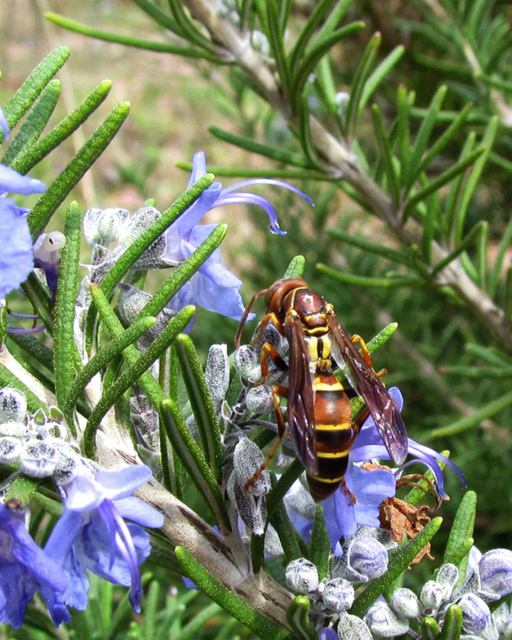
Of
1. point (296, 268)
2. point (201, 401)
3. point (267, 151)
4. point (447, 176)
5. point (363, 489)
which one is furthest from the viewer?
point (267, 151)

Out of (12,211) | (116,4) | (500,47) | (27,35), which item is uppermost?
(500,47)

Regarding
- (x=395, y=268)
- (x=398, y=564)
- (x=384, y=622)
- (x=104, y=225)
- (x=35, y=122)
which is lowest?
Answer: (x=395, y=268)

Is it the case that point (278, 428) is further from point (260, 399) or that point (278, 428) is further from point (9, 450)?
point (9, 450)

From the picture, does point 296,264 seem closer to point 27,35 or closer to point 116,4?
point 116,4

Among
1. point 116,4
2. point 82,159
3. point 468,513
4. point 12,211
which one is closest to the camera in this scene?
point 12,211

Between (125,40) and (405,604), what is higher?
(125,40)

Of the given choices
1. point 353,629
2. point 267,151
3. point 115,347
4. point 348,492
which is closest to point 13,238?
point 115,347

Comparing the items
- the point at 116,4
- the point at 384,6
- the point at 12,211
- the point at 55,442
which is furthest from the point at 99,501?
the point at 116,4

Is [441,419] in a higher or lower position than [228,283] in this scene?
lower
